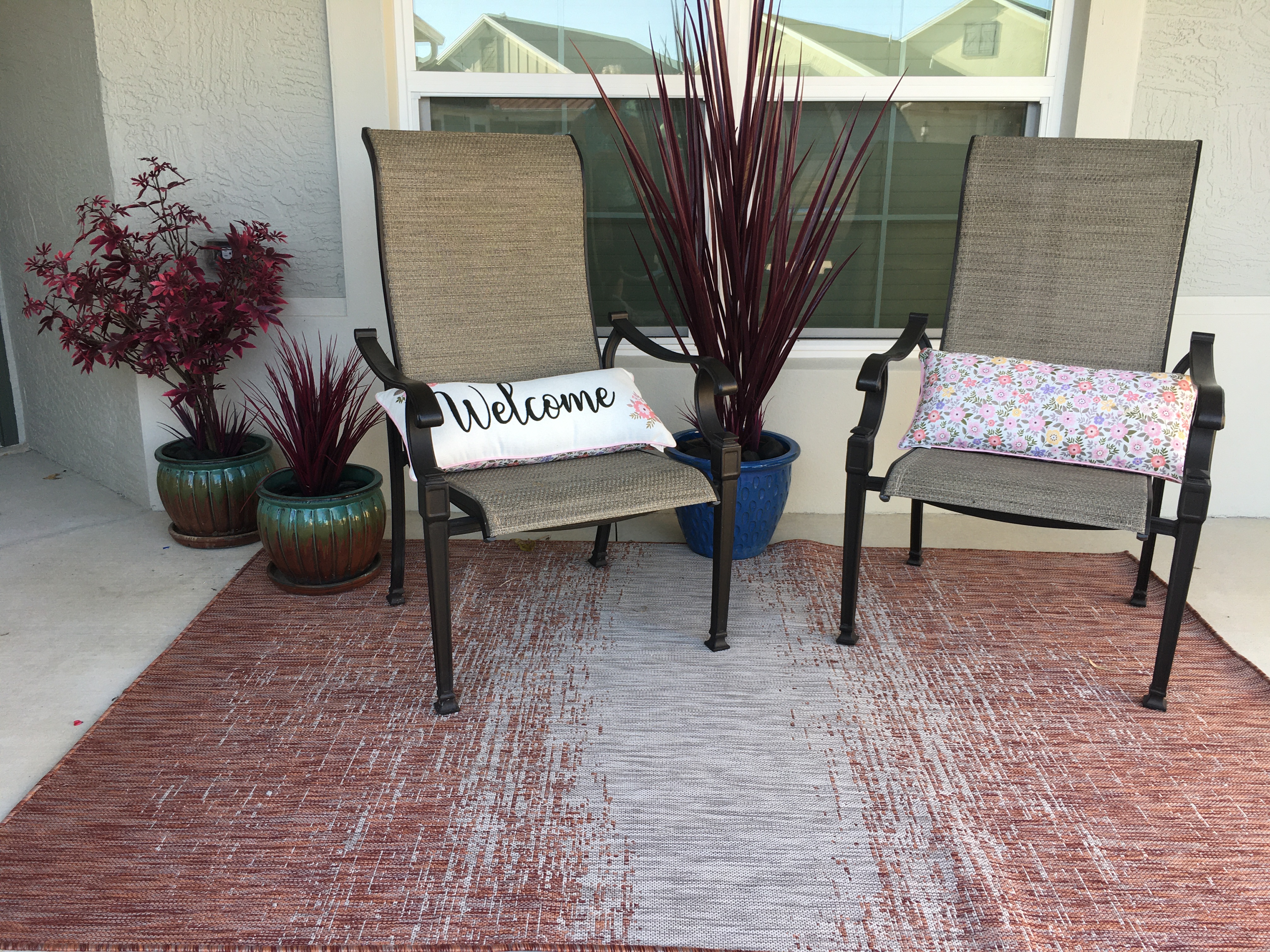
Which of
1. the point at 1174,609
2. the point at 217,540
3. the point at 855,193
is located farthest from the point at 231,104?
the point at 1174,609

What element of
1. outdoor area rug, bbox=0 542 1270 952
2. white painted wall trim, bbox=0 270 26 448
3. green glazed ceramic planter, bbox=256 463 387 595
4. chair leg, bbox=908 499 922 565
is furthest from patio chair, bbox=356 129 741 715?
white painted wall trim, bbox=0 270 26 448

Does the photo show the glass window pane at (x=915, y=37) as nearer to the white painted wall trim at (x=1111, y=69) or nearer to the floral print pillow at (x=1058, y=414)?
the white painted wall trim at (x=1111, y=69)

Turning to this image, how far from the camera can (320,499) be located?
2551mm

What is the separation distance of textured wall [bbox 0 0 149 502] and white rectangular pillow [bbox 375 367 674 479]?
1584 mm

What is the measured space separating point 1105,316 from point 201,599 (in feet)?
8.41

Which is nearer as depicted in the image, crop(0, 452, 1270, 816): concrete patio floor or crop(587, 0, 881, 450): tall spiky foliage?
crop(0, 452, 1270, 816): concrete patio floor

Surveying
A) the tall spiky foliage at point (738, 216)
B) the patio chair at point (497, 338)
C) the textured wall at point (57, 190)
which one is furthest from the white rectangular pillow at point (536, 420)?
the textured wall at point (57, 190)

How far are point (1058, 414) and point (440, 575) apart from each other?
1514 millimetres

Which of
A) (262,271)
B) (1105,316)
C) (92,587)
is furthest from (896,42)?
(92,587)

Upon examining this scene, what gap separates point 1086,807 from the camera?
1779mm

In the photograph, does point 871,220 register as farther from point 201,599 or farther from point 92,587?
point 92,587

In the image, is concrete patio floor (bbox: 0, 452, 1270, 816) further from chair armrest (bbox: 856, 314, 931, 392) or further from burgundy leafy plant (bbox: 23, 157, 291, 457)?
chair armrest (bbox: 856, 314, 931, 392)

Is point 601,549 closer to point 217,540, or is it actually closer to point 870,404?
point 870,404

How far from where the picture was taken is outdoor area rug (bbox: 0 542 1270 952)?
1.50m
